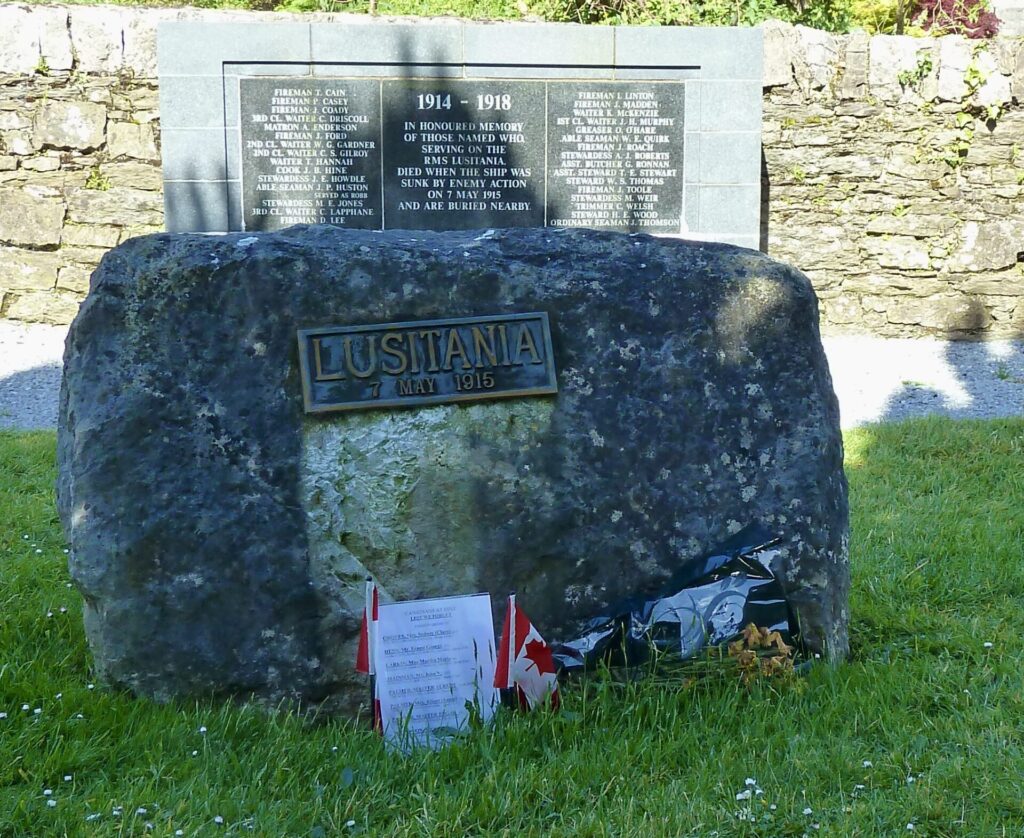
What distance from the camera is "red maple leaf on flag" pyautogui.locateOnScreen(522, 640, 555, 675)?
94.0 inches

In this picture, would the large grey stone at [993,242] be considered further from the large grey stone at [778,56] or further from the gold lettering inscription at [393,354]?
the gold lettering inscription at [393,354]

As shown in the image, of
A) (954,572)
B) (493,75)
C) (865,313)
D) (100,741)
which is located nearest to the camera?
(100,741)

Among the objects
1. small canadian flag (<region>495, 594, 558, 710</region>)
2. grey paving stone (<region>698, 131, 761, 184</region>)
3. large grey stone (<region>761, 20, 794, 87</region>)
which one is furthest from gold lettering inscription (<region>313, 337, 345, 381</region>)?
large grey stone (<region>761, 20, 794, 87</region>)

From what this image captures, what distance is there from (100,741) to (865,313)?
6.96 m

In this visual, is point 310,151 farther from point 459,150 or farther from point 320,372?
point 320,372

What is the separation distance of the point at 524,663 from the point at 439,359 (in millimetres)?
734

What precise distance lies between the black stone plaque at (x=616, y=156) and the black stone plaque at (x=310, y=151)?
1237 millimetres

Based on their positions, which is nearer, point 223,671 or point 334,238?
point 223,671

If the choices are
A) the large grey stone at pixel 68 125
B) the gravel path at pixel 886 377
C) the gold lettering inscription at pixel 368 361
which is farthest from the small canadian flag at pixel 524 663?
the large grey stone at pixel 68 125

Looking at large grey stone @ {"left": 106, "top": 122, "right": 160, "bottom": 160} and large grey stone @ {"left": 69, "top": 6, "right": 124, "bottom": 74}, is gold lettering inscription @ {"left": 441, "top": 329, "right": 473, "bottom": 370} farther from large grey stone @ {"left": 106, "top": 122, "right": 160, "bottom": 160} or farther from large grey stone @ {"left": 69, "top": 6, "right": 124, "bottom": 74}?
large grey stone @ {"left": 69, "top": 6, "right": 124, "bottom": 74}

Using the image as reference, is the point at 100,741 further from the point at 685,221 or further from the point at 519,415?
the point at 685,221

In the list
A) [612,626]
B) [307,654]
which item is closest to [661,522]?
[612,626]

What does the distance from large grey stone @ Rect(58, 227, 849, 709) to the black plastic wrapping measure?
4 centimetres

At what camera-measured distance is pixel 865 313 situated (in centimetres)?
802
